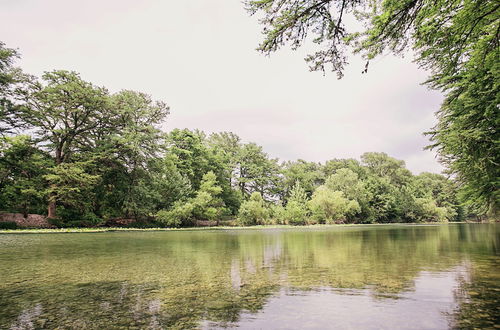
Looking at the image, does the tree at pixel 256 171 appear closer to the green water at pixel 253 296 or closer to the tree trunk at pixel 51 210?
the tree trunk at pixel 51 210

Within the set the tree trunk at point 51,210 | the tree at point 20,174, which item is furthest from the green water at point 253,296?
the tree trunk at point 51,210

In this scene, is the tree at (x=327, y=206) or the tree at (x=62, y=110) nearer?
the tree at (x=62, y=110)

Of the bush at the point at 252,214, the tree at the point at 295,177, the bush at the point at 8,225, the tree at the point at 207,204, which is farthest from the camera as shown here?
the tree at the point at 295,177

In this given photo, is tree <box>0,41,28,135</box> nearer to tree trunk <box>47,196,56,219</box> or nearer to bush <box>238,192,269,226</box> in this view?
tree trunk <box>47,196,56,219</box>

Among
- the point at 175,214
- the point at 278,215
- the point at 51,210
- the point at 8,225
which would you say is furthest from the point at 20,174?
the point at 278,215

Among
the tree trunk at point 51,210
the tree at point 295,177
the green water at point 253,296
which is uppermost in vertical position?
the tree at point 295,177

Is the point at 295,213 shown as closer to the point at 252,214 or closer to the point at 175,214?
the point at 252,214

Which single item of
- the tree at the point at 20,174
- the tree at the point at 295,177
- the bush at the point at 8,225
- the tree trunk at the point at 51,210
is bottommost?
the bush at the point at 8,225

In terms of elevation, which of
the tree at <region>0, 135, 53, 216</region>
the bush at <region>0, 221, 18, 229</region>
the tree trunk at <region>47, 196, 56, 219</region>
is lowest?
the bush at <region>0, 221, 18, 229</region>

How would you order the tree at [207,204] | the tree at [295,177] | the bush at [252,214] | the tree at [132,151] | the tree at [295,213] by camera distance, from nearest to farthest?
the tree at [132,151] → the tree at [207,204] → the bush at [252,214] → the tree at [295,213] → the tree at [295,177]

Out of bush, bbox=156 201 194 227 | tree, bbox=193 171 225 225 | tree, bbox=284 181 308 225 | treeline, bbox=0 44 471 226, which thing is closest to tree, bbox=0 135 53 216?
treeline, bbox=0 44 471 226

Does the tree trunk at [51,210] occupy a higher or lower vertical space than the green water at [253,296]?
higher

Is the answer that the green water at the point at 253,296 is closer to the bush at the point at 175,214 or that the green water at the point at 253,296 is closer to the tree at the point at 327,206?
the bush at the point at 175,214

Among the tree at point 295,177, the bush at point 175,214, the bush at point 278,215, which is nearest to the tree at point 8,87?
the bush at point 175,214
